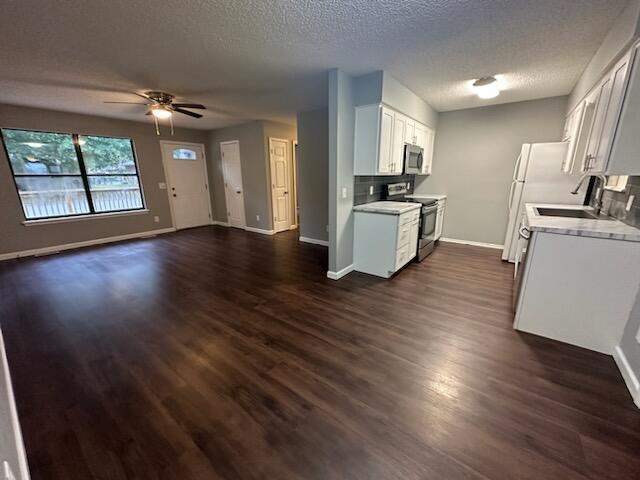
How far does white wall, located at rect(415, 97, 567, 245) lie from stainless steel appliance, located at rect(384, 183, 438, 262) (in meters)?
0.93

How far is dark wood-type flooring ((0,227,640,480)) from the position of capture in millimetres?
1297

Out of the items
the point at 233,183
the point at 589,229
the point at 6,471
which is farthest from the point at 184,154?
the point at 589,229

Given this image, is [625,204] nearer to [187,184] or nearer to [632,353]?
[632,353]

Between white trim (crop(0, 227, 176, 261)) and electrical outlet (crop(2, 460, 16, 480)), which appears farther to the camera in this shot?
white trim (crop(0, 227, 176, 261))

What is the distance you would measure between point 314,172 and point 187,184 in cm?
370

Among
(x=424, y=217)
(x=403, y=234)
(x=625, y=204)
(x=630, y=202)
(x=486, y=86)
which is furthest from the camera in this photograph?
(x=424, y=217)

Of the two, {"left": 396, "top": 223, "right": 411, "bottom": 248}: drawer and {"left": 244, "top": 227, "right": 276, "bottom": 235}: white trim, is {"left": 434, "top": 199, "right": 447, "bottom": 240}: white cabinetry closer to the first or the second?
{"left": 396, "top": 223, "right": 411, "bottom": 248}: drawer

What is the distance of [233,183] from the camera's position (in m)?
6.66

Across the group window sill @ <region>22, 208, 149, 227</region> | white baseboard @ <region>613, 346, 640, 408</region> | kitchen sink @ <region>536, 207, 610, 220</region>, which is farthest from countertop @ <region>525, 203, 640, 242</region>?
window sill @ <region>22, 208, 149, 227</region>

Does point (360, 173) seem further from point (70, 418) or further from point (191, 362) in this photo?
point (70, 418)

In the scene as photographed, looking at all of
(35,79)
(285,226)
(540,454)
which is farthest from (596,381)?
(35,79)

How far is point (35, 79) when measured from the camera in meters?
3.07

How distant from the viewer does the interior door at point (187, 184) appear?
20.7 feet

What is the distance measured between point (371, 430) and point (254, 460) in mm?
646
